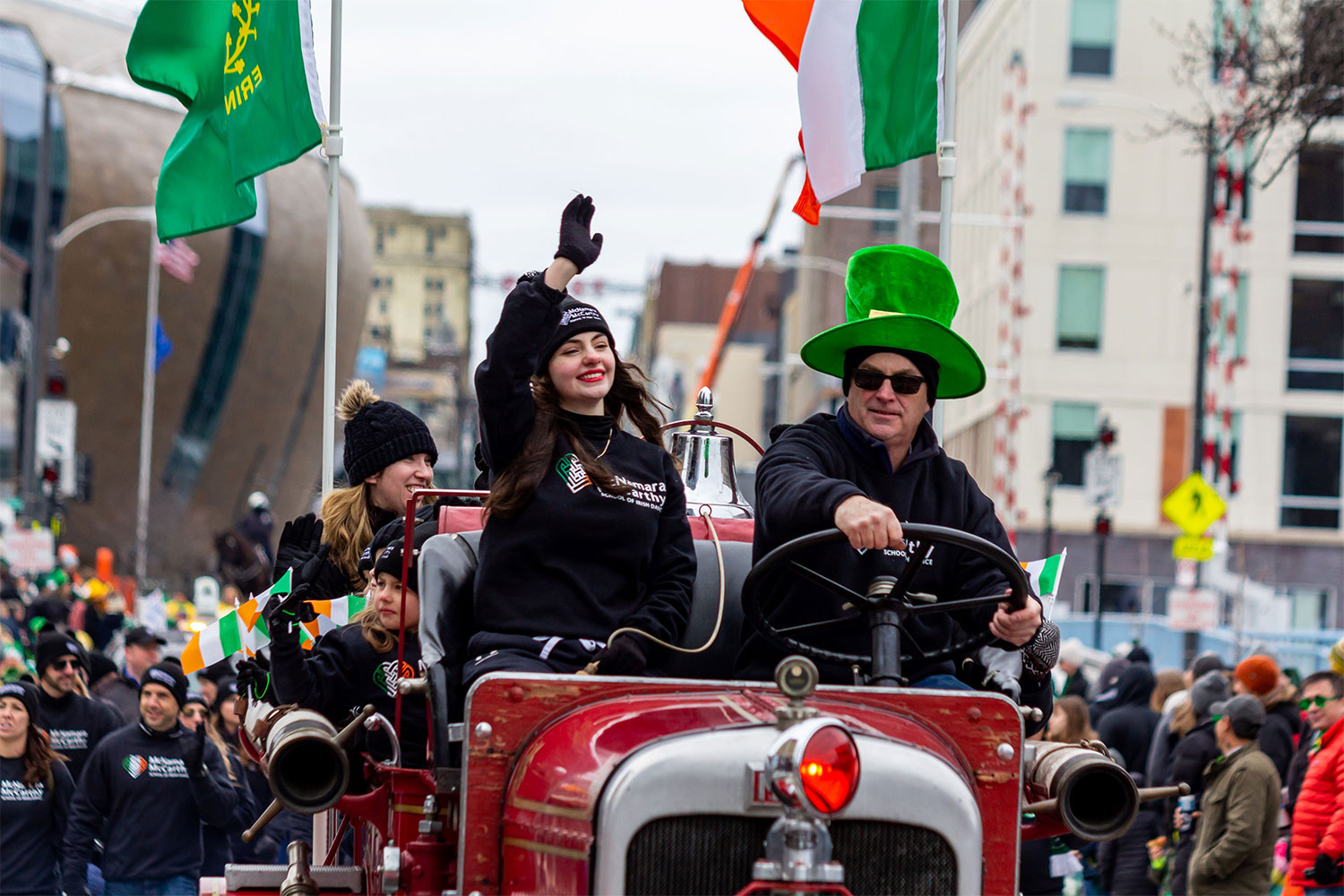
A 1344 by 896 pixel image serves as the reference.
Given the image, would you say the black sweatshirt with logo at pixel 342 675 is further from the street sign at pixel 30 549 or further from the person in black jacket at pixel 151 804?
the street sign at pixel 30 549

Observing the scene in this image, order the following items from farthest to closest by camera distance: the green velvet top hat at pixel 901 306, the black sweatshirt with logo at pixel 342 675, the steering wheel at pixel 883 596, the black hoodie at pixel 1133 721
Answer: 1. the black hoodie at pixel 1133 721
2. the black sweatshirt with logo at pixel 342 675
3. the green velvet top hat at pixel 901 306
4. the steering wheel at pixel 883 596

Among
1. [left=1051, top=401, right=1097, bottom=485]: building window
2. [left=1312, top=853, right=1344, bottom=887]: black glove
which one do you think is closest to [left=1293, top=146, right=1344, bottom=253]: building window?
[left=1051, top=401, right=1097, bottom=485]: building window

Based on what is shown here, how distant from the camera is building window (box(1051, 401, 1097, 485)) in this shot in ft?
131

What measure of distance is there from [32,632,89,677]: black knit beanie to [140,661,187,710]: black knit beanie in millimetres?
753

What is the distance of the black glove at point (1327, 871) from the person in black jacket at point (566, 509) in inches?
180

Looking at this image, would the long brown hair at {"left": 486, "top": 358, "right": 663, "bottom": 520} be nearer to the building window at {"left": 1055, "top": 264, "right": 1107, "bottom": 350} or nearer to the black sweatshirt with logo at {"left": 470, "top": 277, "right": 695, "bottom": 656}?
the black sweatshirt with logo at {"left": 470, "top": 277, "right": 695, "bottom": 656}

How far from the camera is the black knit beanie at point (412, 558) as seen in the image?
5527mm

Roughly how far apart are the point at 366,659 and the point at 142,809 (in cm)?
353

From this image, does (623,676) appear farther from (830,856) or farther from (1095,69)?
(1095,69)

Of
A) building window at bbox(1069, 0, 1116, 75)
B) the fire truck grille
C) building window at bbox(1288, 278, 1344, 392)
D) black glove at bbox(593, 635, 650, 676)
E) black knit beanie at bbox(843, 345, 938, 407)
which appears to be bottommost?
the fire truck grille

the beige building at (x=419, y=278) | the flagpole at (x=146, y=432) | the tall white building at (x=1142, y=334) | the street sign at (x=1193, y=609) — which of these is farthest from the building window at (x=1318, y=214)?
→ the beige building at (x=419, y=278)

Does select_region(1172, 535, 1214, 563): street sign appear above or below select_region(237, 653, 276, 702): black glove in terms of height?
below

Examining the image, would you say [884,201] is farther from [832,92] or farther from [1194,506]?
[832,92]

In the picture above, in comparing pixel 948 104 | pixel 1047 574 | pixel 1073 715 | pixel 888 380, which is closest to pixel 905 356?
pixel 888 380
